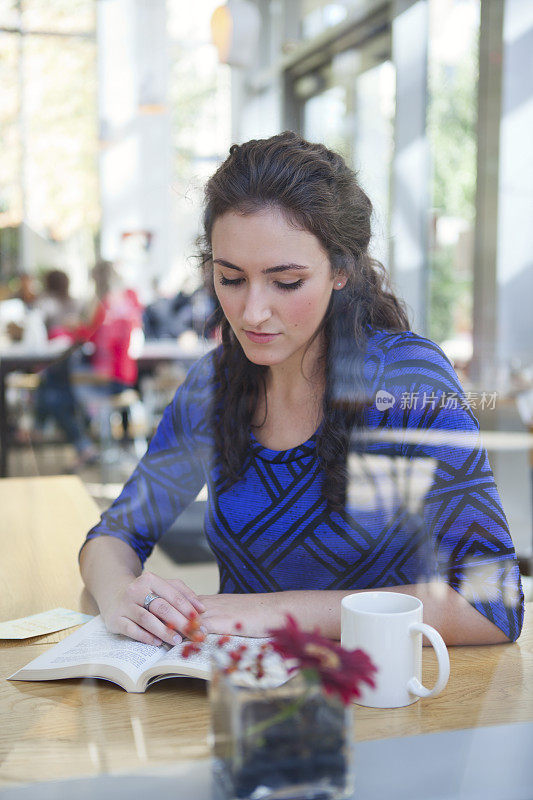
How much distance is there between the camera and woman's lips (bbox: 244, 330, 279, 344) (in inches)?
41.9

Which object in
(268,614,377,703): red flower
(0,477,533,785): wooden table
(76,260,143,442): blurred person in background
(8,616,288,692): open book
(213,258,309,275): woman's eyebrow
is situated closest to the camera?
(268,614,377,703): red flower

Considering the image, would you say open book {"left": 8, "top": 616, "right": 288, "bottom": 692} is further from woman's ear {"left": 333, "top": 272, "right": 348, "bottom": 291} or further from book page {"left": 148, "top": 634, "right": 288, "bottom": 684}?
woman's ear {"left": 333, "top": 272, "right": 348, "bottom": 291}

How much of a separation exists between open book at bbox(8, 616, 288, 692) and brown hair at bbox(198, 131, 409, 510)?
334 mm

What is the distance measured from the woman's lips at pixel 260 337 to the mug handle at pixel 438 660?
0.45 metres

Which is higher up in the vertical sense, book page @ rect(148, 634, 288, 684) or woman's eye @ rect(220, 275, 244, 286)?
woman's eye @ rect(220, 275, 244, 286)

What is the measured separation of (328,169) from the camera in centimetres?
108

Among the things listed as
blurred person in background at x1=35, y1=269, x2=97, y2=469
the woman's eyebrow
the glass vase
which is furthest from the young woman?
blurred person in background at x1=35, y1=269, x2=97, y2=469

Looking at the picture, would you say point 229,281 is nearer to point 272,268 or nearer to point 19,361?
point 272,268

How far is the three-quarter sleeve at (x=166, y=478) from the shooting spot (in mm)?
1200

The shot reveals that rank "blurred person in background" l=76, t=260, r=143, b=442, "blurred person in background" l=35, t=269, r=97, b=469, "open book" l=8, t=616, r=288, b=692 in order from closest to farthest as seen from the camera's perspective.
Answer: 1. "open book" l=8, t=616, r=288, b=692
2. "blurred person in background" l=76, t=260, r=143, b=442
3. "blurred person in background" l=35, t=269, r=97, b=469

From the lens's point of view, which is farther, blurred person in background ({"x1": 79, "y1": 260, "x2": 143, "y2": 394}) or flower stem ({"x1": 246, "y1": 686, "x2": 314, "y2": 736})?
blurred person in background ({"x1": 79, "y1": 260, "x2": 143, "y2": 394})

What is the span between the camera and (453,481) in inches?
39.4

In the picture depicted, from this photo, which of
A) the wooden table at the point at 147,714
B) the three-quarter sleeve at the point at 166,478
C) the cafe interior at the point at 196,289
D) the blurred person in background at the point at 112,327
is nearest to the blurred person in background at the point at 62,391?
the cafe interior at the point at 196,289

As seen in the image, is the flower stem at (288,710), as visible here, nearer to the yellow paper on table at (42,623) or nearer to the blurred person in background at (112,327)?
the yellow paper on table at (42,623)
